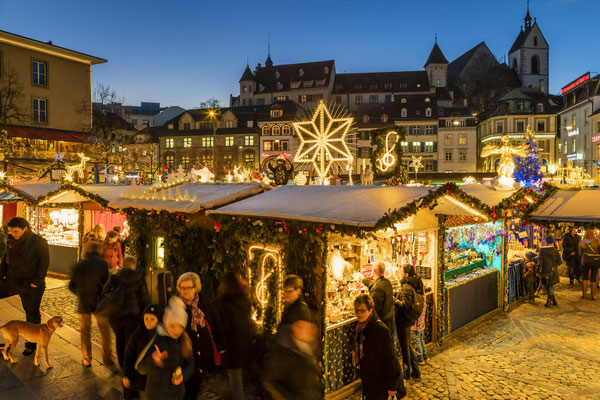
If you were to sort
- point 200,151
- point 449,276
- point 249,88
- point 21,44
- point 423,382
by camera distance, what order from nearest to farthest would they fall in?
point 423,382
point 449,276
point 21,44
point 200,151
point 249,88

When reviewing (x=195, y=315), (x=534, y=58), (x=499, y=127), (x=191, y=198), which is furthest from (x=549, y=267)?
(x=534, y=58)

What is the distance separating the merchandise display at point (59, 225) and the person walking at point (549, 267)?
43.7 ft

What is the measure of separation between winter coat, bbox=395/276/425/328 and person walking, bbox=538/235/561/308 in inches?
247

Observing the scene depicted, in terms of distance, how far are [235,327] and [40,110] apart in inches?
1329

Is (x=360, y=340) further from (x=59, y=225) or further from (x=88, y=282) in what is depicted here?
(x=59, y=225)

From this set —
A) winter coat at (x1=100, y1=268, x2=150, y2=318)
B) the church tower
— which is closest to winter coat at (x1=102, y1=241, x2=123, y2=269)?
winter coat at (x1=100, y1=268, x2=150, y2=318)

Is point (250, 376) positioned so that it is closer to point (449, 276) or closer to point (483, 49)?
point (449, 276)

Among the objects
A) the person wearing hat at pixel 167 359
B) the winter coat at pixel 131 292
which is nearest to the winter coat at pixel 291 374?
the person wearing hat at pixel 167 359

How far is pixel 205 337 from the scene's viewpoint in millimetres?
4969

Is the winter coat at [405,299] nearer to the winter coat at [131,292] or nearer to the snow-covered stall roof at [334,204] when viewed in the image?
the snow-covered stall roof at [334,204]

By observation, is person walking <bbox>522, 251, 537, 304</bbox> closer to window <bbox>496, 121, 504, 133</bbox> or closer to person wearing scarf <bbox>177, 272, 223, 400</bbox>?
person wearing scarf <bbox>177, 272, 223, 400</bbox>

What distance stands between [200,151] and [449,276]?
52.0m

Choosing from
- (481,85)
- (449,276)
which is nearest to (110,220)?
(449,276)

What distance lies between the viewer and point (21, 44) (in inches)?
1219
